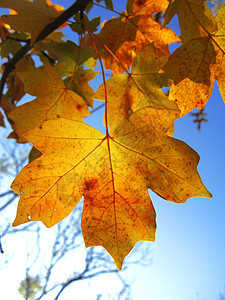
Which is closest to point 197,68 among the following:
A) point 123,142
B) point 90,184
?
point 123,142

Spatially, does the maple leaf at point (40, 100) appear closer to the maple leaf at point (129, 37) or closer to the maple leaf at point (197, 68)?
the maple leaf at point (129, 37)

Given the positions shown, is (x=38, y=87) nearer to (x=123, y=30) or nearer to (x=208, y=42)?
(x=123, y=30)

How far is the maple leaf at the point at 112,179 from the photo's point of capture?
1.86 feet

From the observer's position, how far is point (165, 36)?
824mm

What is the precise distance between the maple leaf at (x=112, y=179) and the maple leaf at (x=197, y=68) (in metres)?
0.09

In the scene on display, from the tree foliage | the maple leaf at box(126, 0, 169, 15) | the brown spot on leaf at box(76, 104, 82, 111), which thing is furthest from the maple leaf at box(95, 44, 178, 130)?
the maple leaf at box(126, 0, 169, 15)

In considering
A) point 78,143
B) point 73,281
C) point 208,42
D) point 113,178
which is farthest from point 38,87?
point 73,281

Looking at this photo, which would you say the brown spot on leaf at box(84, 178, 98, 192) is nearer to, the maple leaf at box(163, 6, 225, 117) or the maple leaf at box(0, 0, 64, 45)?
the maple leaf at box(163, 6, 225, 117)

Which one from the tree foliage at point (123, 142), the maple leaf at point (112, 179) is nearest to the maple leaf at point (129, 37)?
the tree foliage at point (123, 142)

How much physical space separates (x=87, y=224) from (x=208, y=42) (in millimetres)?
531

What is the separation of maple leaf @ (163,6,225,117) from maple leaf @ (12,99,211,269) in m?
0.09

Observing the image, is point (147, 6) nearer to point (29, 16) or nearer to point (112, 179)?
point (29, 16)

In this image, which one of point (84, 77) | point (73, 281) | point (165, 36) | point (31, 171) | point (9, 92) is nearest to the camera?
point (31, 171)

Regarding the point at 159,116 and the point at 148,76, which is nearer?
the point at 159,116
